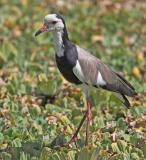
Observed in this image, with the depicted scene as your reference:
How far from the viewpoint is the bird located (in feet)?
22.0

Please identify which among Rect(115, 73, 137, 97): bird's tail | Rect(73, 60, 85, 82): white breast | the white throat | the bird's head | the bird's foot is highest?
the bird's head

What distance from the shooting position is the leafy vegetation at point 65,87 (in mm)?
6656

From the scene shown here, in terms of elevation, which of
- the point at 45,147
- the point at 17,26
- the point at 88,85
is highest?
the point at 17,26

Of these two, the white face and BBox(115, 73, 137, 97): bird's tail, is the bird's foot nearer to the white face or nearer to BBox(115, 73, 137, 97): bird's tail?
BBox(115, 73, 137, 97): bird's tail

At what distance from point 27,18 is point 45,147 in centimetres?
536

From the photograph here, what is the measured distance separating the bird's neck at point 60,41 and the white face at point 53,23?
5 cm

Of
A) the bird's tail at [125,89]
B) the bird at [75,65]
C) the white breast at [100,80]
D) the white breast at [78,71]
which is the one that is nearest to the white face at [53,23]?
the bird at [75,65]

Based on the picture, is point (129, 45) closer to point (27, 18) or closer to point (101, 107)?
point (27, 18)

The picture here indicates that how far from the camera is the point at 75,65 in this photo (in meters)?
6.70

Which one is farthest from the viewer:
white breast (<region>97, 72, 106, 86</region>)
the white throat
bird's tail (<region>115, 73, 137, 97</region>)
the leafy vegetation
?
bird's tail (<region>115, 73, 137, 97</region>)

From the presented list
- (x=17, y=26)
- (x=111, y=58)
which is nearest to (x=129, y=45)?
(x=111, y=58)

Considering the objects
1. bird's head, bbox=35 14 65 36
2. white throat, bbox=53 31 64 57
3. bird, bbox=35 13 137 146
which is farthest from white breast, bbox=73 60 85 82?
bird's head, bbox=35 14 65 36

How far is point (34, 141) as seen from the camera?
6.79m

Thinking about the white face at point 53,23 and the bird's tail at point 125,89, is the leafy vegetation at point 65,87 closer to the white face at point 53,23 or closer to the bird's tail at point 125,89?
the bird's tail at point 125,89
